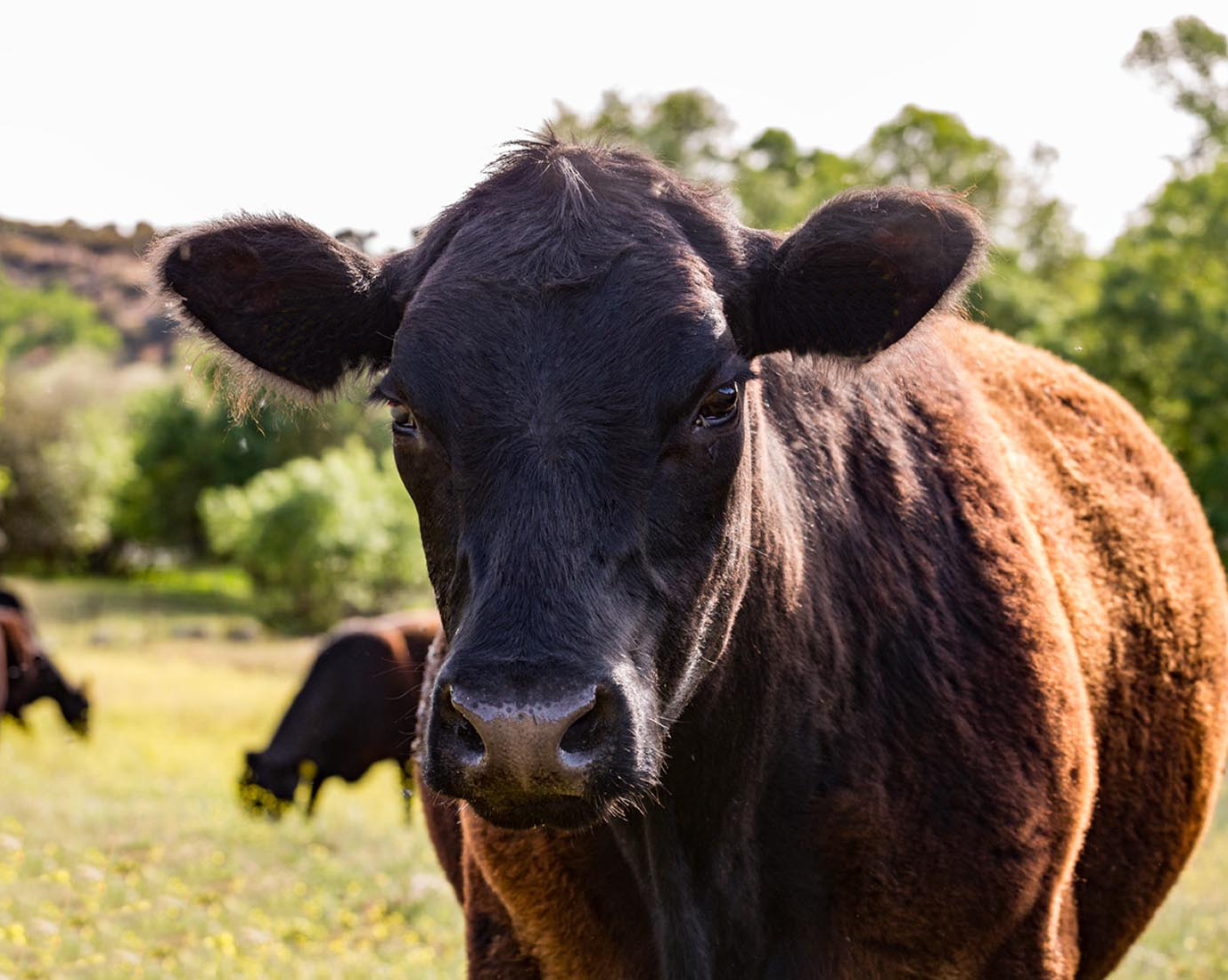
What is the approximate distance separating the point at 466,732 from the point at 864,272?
4.90 feet

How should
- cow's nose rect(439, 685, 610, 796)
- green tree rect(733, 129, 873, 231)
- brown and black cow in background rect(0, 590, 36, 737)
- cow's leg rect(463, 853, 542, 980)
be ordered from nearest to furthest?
1. cow's nose rect(439, 685, 610, 796)
2. cow's leg rect(463, 853, 542, 980)
3. brown and black cow in background rect(0, 590, 36, 737)
4. green tree rect(733, 129, 873, 231)

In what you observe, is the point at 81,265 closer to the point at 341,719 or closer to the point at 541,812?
the point at 341,719

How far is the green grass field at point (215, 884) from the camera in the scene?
7859 mm

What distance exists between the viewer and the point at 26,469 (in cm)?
6612

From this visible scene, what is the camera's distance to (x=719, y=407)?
2969 mm

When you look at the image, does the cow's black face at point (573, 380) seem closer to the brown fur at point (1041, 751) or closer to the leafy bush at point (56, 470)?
the brown fur at point (1041, 751)

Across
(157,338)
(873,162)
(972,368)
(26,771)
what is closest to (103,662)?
(26,771)

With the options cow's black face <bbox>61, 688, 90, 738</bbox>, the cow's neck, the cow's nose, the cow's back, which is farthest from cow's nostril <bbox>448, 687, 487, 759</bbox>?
cow's black face <bbox>61, 688, 90, 738</bbox>

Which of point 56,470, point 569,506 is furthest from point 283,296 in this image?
point 56,470

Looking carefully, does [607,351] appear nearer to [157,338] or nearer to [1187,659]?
[1187,659]

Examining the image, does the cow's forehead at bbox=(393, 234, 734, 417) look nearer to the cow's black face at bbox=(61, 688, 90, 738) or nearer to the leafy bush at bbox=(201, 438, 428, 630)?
the cow's black face at bbox=(61, 688, 90, 738)

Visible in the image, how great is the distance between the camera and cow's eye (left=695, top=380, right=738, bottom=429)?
115 inches

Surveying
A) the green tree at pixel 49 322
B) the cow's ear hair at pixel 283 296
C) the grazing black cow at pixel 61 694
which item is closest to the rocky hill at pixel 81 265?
the green tree at pixel 49 322

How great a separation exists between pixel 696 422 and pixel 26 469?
6955 centimetres
